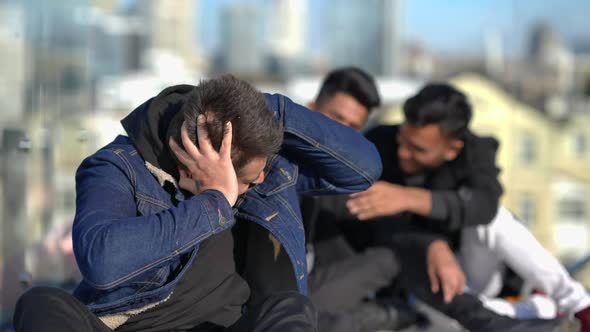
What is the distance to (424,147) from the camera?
10.9 feet

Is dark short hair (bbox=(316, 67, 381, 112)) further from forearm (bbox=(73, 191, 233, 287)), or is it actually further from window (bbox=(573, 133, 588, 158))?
window (bbox=(573, 133, 588, 158))

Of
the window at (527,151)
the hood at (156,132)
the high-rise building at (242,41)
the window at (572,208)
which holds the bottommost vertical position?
the window at (572,208)

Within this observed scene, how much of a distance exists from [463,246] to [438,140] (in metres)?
0.42

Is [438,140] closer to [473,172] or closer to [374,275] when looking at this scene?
[473,172]

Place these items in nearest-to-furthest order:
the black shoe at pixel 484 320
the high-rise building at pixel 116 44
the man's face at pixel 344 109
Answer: the black shoe at pixel 484 320 → the man's face at pixel 344 109 → the high-rise building at pixel 116 44

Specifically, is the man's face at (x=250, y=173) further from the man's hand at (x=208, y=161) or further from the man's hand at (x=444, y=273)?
the man's hand at (x=444, y=273)

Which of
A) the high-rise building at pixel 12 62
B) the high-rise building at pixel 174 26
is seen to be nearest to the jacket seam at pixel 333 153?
the high-rise building at pixel 12 62

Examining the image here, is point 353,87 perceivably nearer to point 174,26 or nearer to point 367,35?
point 367,35

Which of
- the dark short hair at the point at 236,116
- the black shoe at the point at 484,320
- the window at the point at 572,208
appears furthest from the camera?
the window at the point at 572,208

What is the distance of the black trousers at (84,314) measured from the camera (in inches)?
75.3

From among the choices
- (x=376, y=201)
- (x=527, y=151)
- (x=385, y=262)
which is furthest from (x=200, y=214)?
(x=527, y=151)

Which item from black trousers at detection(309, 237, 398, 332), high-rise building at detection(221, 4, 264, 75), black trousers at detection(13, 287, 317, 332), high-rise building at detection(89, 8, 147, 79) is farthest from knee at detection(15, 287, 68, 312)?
high-rise building at detection(221, 4, 264, 75)

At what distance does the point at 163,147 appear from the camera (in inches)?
85.3

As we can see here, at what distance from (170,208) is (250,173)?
8.5 inches
